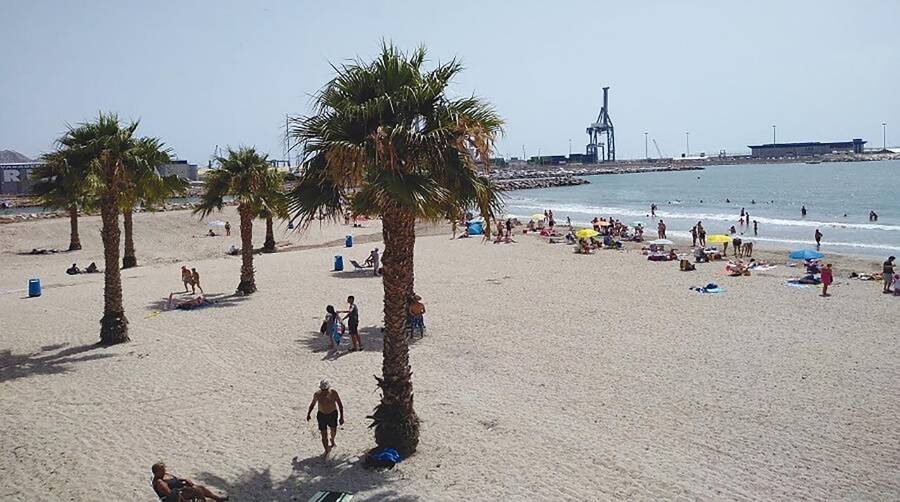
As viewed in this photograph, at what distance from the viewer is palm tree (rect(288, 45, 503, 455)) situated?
7434 millimetres

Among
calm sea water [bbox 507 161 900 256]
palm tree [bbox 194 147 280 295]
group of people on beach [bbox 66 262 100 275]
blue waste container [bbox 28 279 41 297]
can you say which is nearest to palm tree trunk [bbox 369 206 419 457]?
palm tree [bbox 194 147 280 295]

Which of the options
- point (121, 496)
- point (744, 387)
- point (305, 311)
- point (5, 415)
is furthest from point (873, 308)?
point (5, 415)

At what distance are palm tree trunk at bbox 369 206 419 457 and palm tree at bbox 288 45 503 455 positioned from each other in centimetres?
1

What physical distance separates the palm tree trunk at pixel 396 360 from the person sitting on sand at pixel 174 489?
6.62ft

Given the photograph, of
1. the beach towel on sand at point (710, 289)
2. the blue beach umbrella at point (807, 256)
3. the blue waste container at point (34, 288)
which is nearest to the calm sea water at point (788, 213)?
the blue beach umbrella at point (807, 256)

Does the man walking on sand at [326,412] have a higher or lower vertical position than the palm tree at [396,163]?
lower

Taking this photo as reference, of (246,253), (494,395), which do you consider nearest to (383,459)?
(494,395)

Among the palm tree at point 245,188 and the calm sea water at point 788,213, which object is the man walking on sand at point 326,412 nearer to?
the palm tree at point 245,188

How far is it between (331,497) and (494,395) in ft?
13.8

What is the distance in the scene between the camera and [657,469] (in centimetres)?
790

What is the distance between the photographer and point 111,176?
43.6 ft

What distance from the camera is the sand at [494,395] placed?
25.4ft

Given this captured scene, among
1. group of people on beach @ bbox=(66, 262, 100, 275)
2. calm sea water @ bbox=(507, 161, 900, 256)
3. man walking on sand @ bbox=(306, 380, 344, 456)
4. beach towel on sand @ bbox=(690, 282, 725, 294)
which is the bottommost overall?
man walking on sand @ bbox=(306, 380, 344, 456)

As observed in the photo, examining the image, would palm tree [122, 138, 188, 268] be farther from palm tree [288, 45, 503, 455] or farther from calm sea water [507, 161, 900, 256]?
calm sea water [507, 161, 900, 256]
